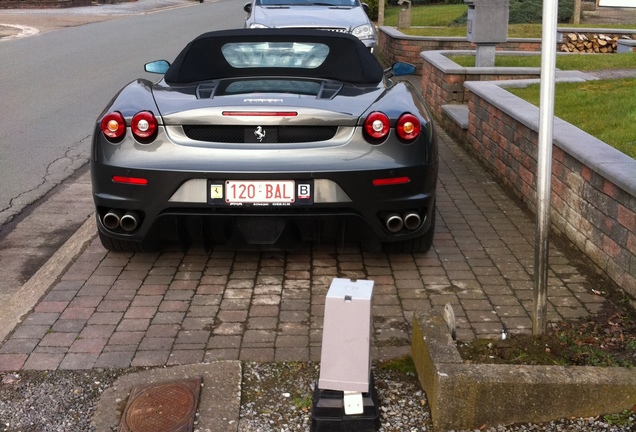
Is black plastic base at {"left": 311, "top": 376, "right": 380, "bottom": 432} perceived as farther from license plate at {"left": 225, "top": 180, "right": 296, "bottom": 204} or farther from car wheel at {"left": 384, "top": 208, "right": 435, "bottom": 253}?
car wheel at {"left": 384, "top": 208, "right": 435, "bottom": 253}

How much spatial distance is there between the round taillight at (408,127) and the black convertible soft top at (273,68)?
0.72 m

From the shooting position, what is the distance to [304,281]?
5312mm

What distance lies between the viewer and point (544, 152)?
388cm

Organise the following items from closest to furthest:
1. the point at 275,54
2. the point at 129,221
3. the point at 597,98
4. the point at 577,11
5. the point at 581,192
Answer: the point at 129,221 → the point at 581,192 → the point at 275,54 → the point at 597,98 → the point at 577,11

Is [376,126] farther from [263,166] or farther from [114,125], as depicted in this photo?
[114,125]

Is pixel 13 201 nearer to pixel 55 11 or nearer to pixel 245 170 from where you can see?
pixel 245 170

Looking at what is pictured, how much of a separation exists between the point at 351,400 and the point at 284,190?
1.68 metres

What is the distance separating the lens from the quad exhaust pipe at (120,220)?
17.0 feet

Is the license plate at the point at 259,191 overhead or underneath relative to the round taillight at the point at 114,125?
underneath

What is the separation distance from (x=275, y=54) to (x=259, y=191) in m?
1.57

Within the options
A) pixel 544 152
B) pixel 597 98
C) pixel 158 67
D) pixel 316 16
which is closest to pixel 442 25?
pixel 316 16

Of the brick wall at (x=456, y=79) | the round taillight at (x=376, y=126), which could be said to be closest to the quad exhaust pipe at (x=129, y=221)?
the round taillight at (x=376, y=126)

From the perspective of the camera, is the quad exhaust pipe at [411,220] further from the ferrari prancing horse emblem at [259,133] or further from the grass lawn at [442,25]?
the grass lawn at [442,25]

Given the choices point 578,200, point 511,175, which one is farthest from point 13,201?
point 578,200
